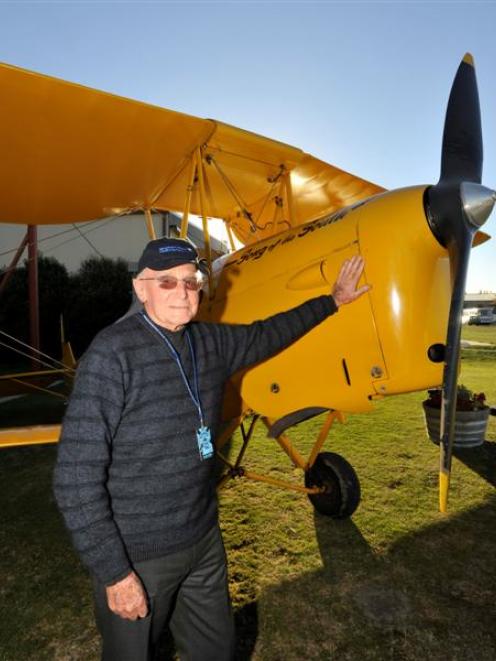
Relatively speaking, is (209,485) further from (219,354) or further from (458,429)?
(458,429)

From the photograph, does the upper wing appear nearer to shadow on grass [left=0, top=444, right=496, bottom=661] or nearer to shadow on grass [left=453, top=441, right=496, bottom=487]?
shadow on grass [left=0, top=444, right=496, bottom=661]

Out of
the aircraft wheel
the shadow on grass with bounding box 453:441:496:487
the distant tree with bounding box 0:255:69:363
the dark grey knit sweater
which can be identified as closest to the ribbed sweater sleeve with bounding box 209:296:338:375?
the dark grey knit sweater

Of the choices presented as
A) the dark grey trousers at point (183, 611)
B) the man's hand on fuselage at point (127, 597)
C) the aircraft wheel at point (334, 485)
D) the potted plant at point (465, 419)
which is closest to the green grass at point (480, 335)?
the potted plant at point (465, 419)

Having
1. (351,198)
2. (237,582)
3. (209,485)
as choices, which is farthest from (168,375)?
(351,198)

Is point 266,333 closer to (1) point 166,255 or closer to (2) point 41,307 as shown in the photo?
(1) point 166,255

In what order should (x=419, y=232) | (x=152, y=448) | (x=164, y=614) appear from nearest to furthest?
(x=152, y=448) < (x=164, y=614) < (x=419, y=232)

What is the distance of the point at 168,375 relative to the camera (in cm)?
135

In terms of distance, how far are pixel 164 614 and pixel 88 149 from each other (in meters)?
2.96

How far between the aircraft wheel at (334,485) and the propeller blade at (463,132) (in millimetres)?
2284

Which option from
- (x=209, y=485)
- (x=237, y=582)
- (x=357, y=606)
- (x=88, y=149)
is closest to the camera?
(x=209, y=485)

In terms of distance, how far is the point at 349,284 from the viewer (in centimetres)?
207

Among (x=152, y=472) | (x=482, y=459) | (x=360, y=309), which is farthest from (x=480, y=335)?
(x=152, y=472)

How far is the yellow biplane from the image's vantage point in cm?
201

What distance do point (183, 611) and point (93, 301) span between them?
45.8ft
